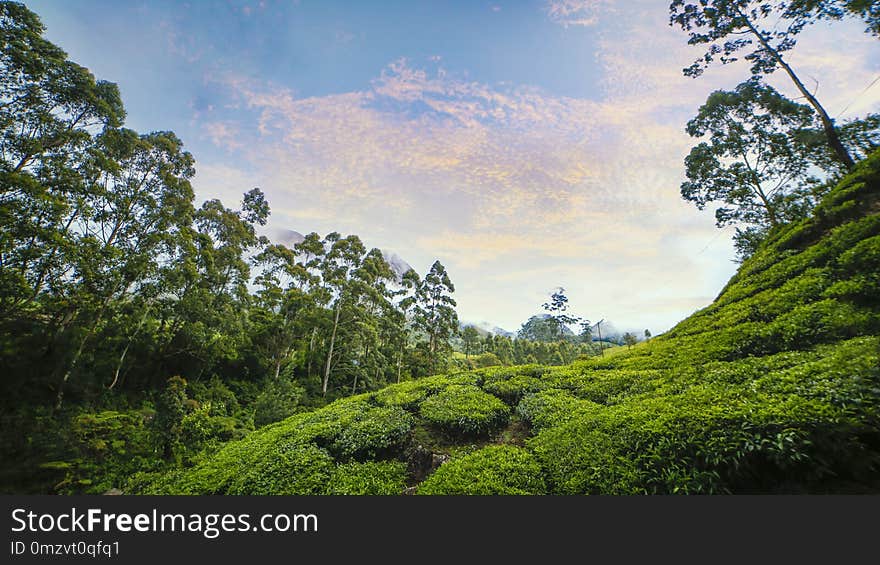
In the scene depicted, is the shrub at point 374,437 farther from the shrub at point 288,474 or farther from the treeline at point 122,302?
the treeline at point 122,302

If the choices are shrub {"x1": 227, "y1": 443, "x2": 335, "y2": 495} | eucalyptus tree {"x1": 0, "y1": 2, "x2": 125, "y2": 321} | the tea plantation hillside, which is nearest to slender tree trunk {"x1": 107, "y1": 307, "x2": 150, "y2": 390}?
eucalyptus tree {"x1": 0, "y1": 2, "x2": 125, "y2": 321}

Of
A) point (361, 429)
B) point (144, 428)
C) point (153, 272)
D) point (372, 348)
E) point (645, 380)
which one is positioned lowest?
point (144, 428)

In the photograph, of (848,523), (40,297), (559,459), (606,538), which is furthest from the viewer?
(40,297)

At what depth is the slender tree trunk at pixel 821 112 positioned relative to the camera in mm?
12562

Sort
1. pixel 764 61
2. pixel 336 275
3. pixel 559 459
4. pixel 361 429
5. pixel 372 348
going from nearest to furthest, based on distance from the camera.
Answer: pixel 559 459 < pixel 361 429 < pixel 764 61 < pixel 336 275 < pixel 372 348

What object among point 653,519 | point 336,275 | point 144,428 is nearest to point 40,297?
point 144,428

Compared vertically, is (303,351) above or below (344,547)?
above

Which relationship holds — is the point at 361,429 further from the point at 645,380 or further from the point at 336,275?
the point at 336,275

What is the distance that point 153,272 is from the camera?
14.5 m

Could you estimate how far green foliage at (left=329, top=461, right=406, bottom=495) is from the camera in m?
6.20

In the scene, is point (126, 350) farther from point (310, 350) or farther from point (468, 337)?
point (468, 337)

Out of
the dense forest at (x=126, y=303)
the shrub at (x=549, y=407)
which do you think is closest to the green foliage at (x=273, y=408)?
the dense forest at (x=126, y=303)

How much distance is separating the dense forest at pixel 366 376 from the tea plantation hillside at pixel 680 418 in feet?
0.15

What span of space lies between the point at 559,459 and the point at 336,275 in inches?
807
